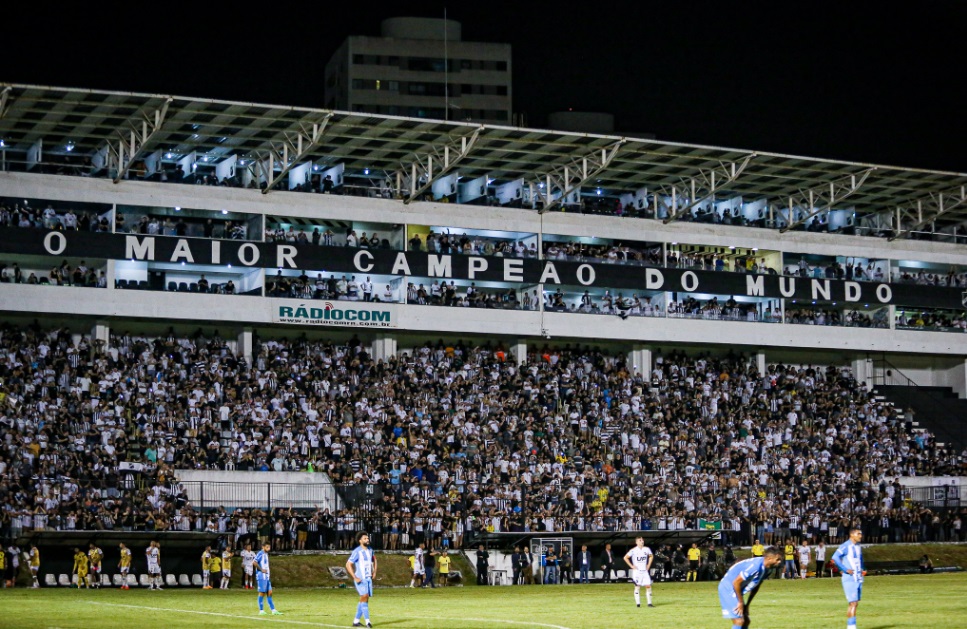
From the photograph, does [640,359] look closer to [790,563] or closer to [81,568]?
[790,563]

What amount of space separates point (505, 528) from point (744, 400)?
1901cm

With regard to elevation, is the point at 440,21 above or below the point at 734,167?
above

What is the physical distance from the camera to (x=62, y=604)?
30641 millimetres

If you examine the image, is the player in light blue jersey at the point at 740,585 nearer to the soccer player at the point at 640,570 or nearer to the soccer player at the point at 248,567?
the soccer player at the point at 640,570

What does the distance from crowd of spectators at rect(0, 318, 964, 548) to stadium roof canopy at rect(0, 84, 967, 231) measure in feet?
26.1

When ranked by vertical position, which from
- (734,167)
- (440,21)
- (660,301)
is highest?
(440,21)

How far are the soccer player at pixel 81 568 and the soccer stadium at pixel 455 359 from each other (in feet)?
0.28

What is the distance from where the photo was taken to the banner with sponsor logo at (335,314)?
57.9 m

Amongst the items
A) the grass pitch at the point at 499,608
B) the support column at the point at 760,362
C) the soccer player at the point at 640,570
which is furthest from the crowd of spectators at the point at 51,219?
the support column at the point at 760,362

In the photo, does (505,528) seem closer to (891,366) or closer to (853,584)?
(853,584)

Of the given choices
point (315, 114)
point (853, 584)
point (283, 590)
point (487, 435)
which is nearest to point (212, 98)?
point (315, 114)

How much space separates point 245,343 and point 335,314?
4026 millimetres

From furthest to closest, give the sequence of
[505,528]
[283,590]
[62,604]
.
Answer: [505,528]
[283,590]
[62,604]

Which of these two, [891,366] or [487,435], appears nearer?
[487,435]
